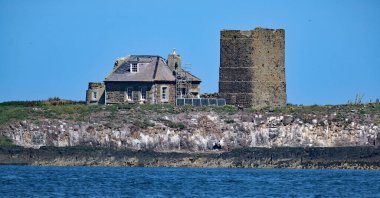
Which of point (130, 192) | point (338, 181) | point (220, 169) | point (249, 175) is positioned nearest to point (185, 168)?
point (220, 169)

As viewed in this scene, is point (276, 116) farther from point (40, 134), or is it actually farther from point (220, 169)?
point (40, 134)

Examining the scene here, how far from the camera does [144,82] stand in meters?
93.1

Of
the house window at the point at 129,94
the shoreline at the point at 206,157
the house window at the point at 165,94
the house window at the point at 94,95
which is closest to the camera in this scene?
the shoreline at the point at 206,157

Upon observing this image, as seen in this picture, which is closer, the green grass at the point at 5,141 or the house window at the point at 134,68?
the green grass at the point at 5,141

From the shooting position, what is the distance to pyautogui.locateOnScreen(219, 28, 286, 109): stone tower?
9131cm

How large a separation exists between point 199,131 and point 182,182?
1612cm

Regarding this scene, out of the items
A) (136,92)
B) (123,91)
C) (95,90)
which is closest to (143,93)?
(136,92)

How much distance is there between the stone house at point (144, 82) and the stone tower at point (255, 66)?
372 cm

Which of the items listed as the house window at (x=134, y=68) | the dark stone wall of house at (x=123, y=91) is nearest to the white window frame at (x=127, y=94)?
the dark stone wall of house at (x=123, y=91)

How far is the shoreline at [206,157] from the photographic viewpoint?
79.8 m

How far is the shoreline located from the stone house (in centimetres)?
1191

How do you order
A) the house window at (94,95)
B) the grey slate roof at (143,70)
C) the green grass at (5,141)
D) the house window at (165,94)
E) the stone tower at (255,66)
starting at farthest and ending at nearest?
the house window at (94,95), the house window at (165,94), the grey slate roof at (143,70), the stone tower at (255,66), the green grass at (5,141)

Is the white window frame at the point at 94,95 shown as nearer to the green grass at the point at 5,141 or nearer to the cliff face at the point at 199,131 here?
the cliff face at the point at 199,131

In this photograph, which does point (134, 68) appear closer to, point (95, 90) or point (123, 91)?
point (123, 91)
